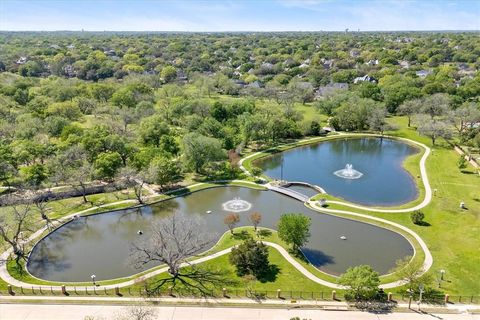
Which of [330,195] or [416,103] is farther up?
[416,103]

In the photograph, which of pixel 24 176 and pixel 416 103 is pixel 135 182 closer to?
pixel 24 176

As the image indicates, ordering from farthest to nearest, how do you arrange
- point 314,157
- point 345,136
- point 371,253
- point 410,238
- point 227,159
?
point 345,136 < point 314,157 < point 227,159 < point 410,238 < point 371,253

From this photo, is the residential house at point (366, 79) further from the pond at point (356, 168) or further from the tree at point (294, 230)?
the tree at point (294, 230)

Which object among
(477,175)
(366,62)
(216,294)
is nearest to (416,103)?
(477,175)

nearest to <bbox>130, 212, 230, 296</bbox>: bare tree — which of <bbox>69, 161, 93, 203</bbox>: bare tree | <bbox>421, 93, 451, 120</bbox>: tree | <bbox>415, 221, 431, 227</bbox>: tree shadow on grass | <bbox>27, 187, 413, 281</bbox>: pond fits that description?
<bbox>27, 187, 413, 281</bbox>: pond

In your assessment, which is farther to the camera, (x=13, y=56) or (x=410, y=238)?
(x=13, y=56)

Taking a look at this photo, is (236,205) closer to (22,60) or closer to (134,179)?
(134,179)
